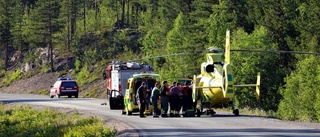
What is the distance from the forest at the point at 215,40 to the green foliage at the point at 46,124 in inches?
613

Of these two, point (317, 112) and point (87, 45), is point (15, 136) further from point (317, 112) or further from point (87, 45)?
point (87, 45)

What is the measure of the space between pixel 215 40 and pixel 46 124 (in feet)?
110

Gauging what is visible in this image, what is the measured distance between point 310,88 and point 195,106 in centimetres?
2989

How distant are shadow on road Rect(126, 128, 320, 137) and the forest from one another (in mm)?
22210

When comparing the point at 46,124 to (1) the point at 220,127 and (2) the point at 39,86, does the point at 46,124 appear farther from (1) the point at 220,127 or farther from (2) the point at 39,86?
(2) the point at 39,86

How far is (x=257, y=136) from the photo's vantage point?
20.0m

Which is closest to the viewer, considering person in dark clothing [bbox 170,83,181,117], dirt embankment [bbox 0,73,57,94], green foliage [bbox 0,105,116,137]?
green foliage [bbox 0,105,116,137]

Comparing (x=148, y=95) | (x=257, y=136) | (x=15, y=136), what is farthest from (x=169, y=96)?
(x=257, y=136)

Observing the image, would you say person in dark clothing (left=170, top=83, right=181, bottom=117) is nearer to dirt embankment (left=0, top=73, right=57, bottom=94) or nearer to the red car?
the red car

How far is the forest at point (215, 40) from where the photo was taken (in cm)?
5912

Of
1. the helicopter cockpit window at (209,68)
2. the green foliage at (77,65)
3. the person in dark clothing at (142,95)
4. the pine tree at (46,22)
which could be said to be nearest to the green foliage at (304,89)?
the helicopter cockpit window at (209,68)

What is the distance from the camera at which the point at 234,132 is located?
70.8ft

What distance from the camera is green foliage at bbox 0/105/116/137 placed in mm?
25356

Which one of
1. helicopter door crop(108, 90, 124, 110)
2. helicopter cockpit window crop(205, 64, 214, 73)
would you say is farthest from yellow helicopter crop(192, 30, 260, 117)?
helicopter door crop(108, 90, 124, 110)
